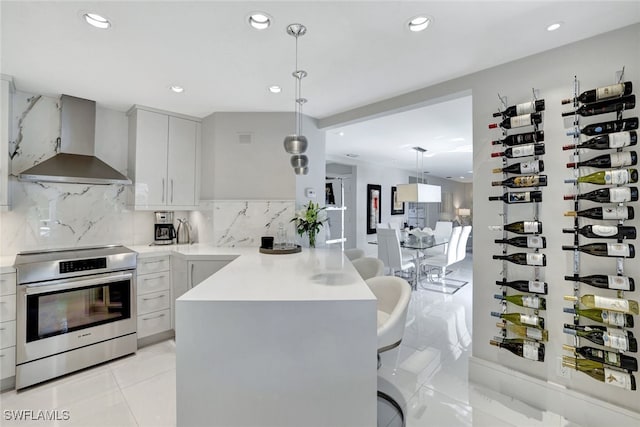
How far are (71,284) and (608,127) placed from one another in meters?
4.07

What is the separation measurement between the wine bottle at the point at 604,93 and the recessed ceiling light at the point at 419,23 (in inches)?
41.6

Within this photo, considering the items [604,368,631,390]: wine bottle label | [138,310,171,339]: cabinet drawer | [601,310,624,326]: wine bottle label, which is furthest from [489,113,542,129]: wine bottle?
[138,310,171,339]: cabinet drawer

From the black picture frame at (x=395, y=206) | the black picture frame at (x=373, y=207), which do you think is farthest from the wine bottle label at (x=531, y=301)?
the black picture frame at (x=395, y=206)

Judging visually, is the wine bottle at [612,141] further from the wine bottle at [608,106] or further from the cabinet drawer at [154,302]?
the cabinet drawer at [154,302]

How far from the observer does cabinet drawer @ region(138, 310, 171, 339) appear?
291 centimetres

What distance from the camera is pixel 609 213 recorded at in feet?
5.74

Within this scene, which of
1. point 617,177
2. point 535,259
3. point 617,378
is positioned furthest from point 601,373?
point 617,177

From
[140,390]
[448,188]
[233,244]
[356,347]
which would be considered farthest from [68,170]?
[448,188]

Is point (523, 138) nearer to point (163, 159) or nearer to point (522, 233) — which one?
point (522, 233)

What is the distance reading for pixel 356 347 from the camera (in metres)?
1.31

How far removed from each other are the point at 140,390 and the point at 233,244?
158 cm

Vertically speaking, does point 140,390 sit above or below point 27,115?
below

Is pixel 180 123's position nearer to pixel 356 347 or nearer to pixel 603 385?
pixel 356 347

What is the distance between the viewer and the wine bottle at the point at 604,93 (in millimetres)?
1710
